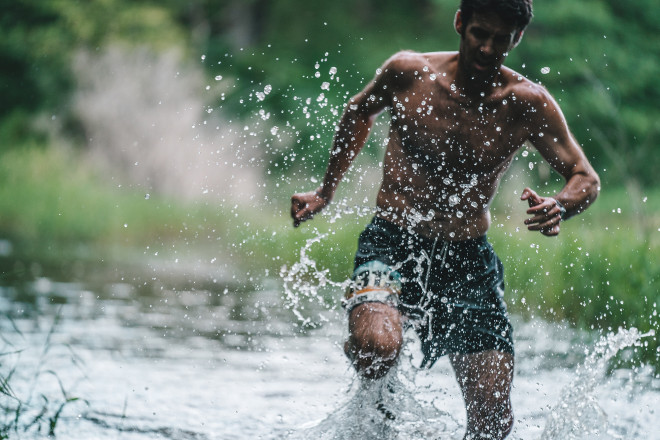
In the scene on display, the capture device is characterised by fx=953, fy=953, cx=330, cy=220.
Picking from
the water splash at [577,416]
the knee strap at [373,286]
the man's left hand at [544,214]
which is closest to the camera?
the man's left hand at [544,214]

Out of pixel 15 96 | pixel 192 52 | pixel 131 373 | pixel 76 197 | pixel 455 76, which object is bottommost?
pixel 131 373

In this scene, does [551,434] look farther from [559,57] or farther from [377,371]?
[559,57]

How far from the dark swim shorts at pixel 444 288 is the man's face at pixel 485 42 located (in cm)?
60

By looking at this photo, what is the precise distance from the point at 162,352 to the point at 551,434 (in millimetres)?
2148

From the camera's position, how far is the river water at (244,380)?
3.42 metres

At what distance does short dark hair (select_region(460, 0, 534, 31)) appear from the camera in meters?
2.93

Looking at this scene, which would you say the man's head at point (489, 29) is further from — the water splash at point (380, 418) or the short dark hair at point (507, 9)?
the water splash at point (380, 418)

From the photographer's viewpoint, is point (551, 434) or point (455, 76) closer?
point (455, 76)

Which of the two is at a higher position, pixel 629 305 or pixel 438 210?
pixel 629 305

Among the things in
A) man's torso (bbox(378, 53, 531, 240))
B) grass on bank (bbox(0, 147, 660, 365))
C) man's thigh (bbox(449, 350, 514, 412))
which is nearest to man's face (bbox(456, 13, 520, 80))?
man's torso (bbox(378, 53, 531, 240))

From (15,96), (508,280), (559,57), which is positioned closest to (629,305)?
(508,280)

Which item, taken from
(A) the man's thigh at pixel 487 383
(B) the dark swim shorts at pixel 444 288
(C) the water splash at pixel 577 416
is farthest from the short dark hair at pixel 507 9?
(C) the water splash at pixel 577 416

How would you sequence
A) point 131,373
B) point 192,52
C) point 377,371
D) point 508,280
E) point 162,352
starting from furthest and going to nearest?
point 192,52
point 508,280
point 162,352
point 131,373
point 377,371

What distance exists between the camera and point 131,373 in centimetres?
434
